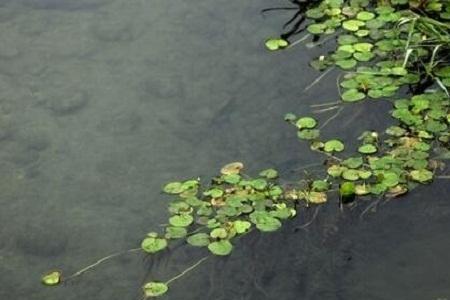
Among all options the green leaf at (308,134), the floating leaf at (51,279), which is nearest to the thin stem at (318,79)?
the green leaf at (308,134)

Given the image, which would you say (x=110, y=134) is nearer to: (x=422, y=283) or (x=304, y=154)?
(x=304, y=154)

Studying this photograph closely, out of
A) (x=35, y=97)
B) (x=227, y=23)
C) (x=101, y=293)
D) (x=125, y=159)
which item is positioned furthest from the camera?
(x=227, y=23)

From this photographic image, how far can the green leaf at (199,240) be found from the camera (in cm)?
281

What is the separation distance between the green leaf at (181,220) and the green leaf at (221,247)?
13 centimetres

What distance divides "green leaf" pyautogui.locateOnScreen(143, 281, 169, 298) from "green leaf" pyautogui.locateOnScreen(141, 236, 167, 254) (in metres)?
0.14

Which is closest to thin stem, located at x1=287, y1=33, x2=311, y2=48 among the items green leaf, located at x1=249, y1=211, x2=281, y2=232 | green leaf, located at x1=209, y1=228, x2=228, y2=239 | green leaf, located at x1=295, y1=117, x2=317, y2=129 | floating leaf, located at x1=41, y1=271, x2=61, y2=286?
green leaf, located at x1=295, y1=117, x2=317, y2=129

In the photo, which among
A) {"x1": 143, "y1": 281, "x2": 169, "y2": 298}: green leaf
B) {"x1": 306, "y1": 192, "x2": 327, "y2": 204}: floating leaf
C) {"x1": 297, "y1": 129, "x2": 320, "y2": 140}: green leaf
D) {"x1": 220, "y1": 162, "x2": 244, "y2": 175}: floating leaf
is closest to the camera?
{"x1": 143, "y1": 281, "x2": 169, "y2": 298}: green leaf

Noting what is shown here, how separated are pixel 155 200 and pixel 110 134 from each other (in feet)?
1.49

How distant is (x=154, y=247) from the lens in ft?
9.21

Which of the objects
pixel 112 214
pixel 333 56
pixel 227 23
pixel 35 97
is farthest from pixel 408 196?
pixel 35 97

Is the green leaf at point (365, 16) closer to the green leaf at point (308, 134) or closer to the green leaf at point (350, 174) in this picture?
the green leaf at point (308, 134)

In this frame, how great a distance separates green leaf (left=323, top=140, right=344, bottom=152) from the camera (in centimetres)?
317

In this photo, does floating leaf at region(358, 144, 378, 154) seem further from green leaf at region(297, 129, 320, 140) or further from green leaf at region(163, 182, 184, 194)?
green leaf at region(163, 182, 184, 194)

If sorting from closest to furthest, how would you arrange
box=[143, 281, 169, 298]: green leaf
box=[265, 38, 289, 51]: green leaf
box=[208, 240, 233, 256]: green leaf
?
1. box=[143, 281, 169, 298]: green leaf
2. box=[208, 240, 233, 256]: green leaf
3. box=[265, 38, 289, 51]: green leaf
